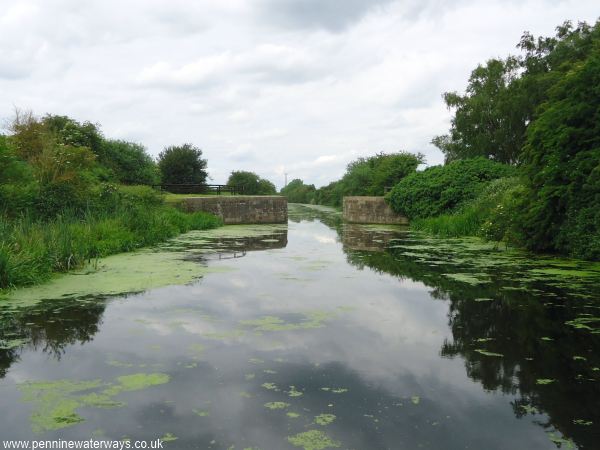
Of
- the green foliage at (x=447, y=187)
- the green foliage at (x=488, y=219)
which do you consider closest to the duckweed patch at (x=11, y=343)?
the green foliage at (x=488, y=219)

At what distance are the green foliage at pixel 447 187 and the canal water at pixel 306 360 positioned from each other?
12.3m

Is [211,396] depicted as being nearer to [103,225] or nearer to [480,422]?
[480,422]

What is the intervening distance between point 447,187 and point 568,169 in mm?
11228

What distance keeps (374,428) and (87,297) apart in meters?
4.94

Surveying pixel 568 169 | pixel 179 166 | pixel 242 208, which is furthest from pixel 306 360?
pixel 179 166

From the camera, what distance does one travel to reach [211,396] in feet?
11.5

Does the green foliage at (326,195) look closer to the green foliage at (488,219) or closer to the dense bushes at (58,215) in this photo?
the green foliage at (488,219)

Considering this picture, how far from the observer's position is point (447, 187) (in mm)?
21078

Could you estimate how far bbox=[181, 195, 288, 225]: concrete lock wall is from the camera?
23328 mm

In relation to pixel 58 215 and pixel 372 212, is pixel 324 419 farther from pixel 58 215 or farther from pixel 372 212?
pixel 372 212

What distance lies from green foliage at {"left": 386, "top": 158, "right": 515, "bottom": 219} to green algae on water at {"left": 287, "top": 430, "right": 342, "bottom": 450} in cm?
1801

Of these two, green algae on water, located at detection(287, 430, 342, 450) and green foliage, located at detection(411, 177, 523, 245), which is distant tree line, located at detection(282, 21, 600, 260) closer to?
green foliage, located at detection(411, 177, 523, 245)

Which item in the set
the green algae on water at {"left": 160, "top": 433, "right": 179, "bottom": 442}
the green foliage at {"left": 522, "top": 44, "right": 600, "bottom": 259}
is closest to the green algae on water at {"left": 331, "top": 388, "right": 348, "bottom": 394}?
the green algae on water at {"left": 160, "top": 433, "right": 179, "bottom": 442}

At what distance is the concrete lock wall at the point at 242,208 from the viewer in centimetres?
2333
